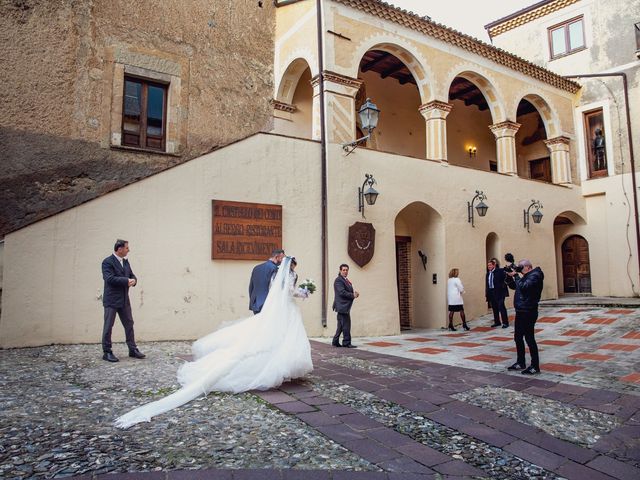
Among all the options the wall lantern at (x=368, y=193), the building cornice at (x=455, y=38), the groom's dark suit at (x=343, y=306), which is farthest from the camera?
the building cornice at (x=455, y=38)

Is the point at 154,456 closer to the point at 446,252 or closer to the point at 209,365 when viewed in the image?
the point at 209,365

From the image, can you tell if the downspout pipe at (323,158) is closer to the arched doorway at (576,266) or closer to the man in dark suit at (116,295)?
the man in dark suit at (116,295)

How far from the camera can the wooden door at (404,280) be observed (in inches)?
530

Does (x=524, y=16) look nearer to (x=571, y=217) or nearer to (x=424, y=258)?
(x=571, y=217)

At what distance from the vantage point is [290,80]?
13.3 m

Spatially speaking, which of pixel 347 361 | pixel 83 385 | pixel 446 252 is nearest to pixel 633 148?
pixel 446 252

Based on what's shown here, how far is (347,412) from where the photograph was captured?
174 inches

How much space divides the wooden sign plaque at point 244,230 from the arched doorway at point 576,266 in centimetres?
1330

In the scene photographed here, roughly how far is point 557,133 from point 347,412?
52.8 ft

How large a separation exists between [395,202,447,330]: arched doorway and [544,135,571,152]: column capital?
7384mm

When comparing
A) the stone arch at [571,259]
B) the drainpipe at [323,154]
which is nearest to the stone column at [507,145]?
the stone arch at [571,259]

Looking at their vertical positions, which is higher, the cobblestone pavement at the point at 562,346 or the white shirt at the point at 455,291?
the white shirt at the point at 455,291

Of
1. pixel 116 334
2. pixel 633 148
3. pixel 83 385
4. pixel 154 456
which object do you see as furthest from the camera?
pixel 633 148

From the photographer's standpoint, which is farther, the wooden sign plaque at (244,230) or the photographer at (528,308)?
the wooden sign plaque at (244,230)
